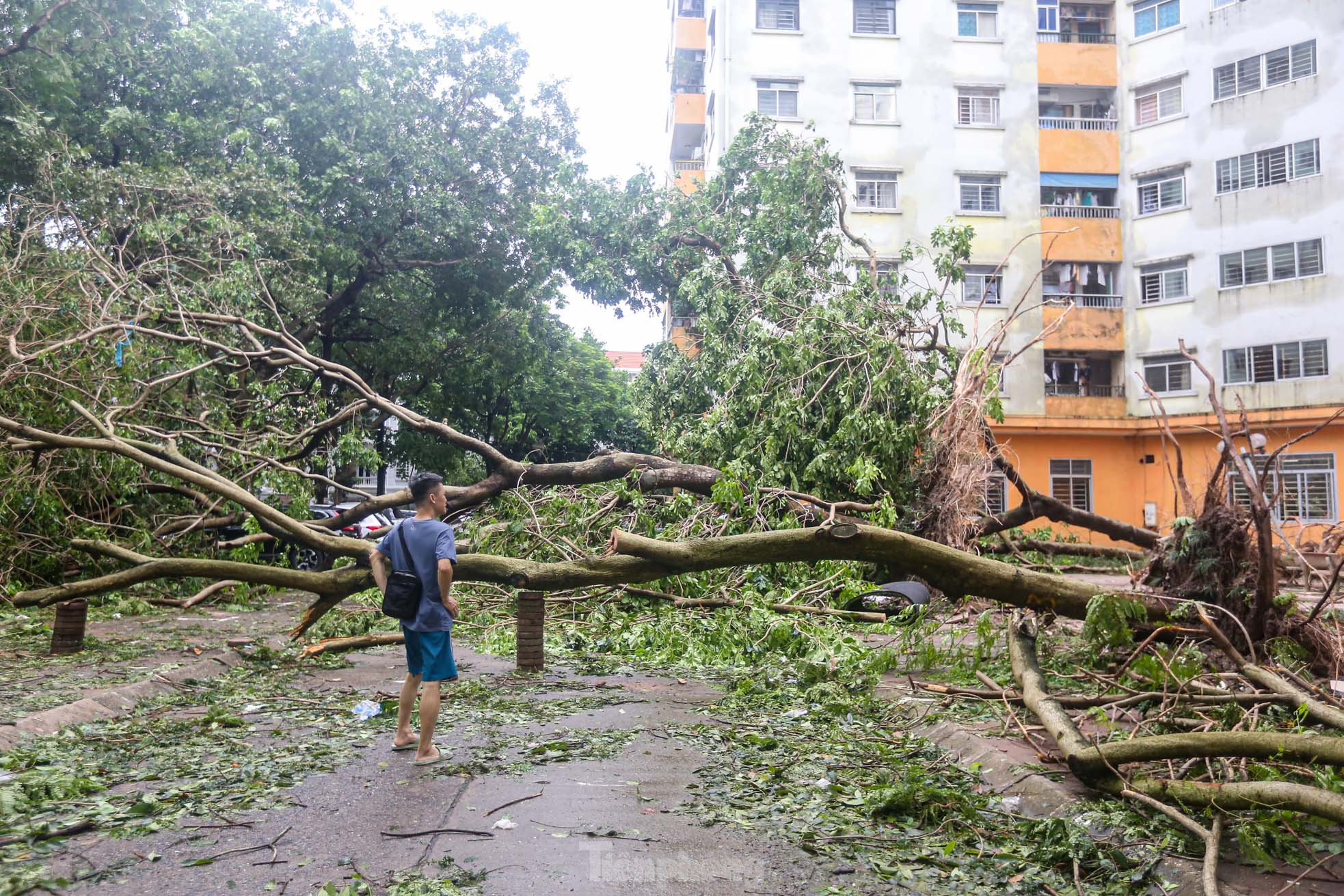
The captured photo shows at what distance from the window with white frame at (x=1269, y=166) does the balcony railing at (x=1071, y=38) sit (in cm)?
544

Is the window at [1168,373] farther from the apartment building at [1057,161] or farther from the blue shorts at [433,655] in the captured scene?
the blue shorts at [433,655]

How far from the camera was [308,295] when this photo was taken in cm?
1881

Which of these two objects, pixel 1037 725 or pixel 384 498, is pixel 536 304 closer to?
pixel 384 498

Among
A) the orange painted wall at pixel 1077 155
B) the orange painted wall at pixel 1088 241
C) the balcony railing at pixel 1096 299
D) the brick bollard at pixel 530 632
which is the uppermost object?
the orange painted wall at pixel 1077 155

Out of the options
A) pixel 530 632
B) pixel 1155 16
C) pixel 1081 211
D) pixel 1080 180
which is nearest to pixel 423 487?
pixel 530 632

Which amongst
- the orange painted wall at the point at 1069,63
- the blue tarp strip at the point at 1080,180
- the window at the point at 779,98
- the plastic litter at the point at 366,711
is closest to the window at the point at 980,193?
the blue tarp strip at the point at 1080,180

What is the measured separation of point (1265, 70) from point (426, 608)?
27519 mm

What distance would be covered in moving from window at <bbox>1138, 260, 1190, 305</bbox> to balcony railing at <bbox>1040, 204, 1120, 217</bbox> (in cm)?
186

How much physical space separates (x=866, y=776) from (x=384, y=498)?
707 cm

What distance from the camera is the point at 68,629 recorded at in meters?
7.98

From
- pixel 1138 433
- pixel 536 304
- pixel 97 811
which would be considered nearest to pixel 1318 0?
pixel 1138 433

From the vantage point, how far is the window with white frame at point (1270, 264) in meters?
23.9

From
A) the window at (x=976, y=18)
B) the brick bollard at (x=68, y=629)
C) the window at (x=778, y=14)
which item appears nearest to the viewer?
the brick bollard at (x=68, y=629)

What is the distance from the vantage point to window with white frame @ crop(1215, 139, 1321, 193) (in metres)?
24.1
